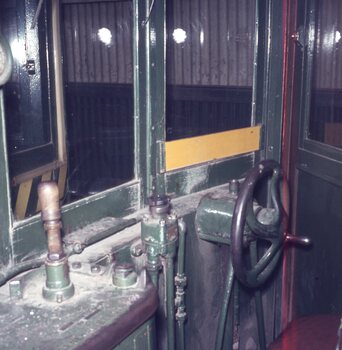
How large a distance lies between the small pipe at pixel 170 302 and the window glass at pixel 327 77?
1038mm

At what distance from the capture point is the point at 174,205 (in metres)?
2.04

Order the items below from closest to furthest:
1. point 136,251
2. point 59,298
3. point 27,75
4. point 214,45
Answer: point 59,298 → point 136,251 → point 27,75 → point 214,45

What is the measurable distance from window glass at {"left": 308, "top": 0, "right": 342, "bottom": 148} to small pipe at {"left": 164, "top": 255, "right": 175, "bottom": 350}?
1.04 metres

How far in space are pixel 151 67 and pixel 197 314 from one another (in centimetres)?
94

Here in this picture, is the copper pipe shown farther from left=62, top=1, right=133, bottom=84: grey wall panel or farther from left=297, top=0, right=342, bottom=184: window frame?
left=62, top=1, right=133, bottom=84: grey wall panel

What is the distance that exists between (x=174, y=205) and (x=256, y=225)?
373mm

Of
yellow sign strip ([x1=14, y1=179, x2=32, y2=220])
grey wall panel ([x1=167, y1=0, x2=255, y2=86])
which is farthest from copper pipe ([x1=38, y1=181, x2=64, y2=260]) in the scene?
grey wall panel ([x1=167, y1=0, x2=255, y2=86])

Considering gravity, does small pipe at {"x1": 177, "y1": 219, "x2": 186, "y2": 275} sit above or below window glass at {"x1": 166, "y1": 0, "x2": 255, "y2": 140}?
below

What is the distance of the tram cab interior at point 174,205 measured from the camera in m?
1.27

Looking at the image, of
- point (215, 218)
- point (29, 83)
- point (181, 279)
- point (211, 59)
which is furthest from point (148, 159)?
point (211, 59)

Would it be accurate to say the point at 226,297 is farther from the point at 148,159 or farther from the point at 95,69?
the point at 95,69

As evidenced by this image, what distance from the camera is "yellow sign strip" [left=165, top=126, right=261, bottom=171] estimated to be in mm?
2043

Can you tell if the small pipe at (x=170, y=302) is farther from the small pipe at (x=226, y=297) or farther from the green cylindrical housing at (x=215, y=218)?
the green cylindrical housing at (x=215, y=218)

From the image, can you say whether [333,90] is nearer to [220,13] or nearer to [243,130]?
[243,130]
